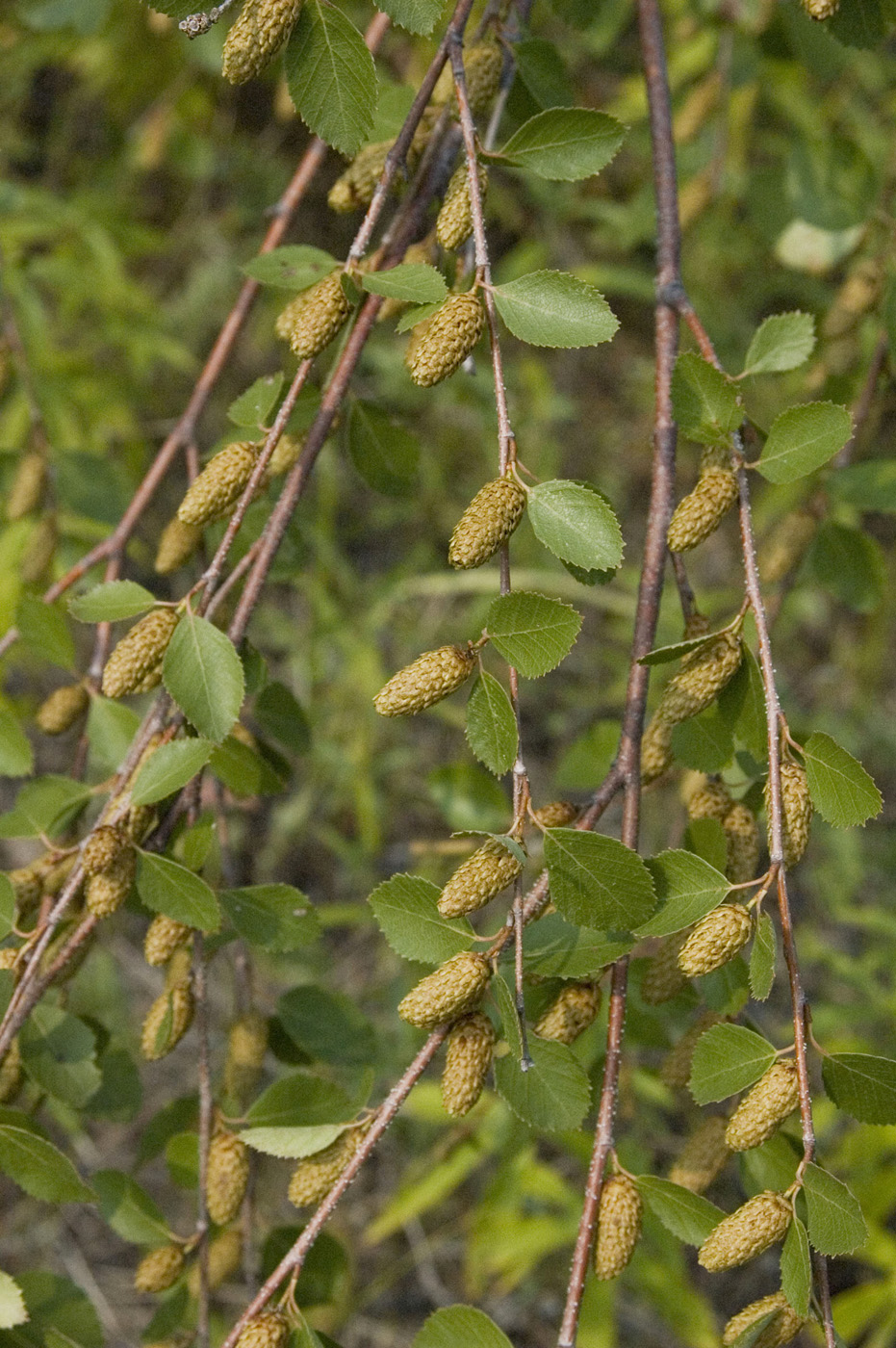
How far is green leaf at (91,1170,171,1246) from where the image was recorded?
2.90 ft

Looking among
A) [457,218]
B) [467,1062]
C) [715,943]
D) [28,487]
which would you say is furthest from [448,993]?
[28,487]

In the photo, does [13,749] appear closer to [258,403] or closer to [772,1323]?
[258,403]

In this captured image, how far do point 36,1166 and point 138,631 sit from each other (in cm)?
35

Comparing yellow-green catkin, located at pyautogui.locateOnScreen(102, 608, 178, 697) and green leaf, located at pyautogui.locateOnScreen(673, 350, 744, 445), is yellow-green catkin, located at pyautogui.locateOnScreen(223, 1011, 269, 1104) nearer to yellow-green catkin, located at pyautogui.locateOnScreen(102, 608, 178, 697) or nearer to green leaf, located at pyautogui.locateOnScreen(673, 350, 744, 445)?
yellow-green catkin, located at pyautogui.locateOnScreen(102, 608, 178, 697)

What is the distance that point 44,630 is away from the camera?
970 mm

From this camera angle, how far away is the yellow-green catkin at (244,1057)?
949 mm

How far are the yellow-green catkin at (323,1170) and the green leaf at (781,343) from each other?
0.58 m

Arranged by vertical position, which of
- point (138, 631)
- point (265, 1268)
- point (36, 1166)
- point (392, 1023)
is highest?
point (138, 631)

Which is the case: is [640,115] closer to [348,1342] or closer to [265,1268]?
[265,1268]

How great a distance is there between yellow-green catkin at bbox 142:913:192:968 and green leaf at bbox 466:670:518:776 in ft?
0.87

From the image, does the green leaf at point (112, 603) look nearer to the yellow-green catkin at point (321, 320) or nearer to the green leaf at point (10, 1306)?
the yellow-green catkin at point (321, 320)

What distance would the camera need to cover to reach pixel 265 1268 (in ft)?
3.10

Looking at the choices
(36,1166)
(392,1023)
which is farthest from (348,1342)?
(36,1166)

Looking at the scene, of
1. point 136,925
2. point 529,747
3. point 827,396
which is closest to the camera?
point 827,396
